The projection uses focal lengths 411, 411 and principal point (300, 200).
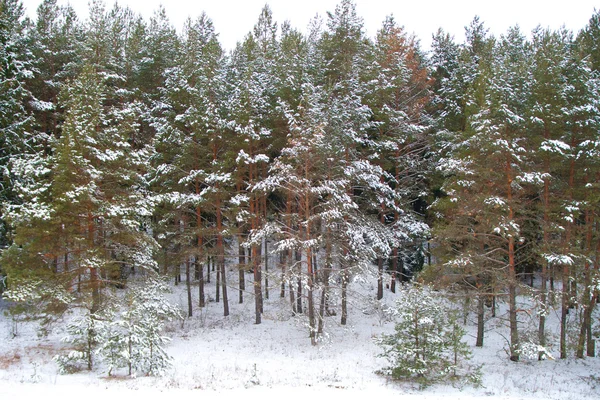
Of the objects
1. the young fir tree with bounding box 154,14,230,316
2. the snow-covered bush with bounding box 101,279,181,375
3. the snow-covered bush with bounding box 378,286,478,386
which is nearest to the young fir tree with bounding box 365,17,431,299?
the snow-covered bush with bounding box 378,286,478,386

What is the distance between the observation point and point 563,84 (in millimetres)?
16938

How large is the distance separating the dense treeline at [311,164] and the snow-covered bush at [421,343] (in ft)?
11.0

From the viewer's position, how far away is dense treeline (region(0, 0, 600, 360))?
15680 millimetres

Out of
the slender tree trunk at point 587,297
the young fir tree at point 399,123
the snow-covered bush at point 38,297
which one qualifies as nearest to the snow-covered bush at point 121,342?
the snow-covered bush at point 38,297

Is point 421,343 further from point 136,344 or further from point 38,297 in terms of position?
point 38,297

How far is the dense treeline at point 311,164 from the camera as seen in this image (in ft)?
51.4

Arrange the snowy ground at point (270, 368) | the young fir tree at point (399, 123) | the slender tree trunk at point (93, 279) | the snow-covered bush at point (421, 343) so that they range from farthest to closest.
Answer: the young fir tree at point (399, 123) → the slender tree trunk at point (93, 279) → the snow-covered bush at point (421, 343) → the snowy ground at point (270, 368)

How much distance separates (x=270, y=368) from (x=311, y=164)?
872 centimetres

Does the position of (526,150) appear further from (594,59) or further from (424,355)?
(424,355)

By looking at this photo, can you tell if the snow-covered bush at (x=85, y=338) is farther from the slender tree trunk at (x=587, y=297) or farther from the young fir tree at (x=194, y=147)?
the slender tree trunk at (x=587, y=297)

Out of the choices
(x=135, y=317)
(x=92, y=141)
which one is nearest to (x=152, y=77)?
(x=92, y=141)

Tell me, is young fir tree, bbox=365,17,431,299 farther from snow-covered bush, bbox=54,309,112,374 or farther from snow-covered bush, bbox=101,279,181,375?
snow-covered bush, bbox=54,309,112,374

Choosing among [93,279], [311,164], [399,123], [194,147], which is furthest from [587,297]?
[93,279]

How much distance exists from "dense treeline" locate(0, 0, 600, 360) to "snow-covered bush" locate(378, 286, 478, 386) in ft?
11.0
